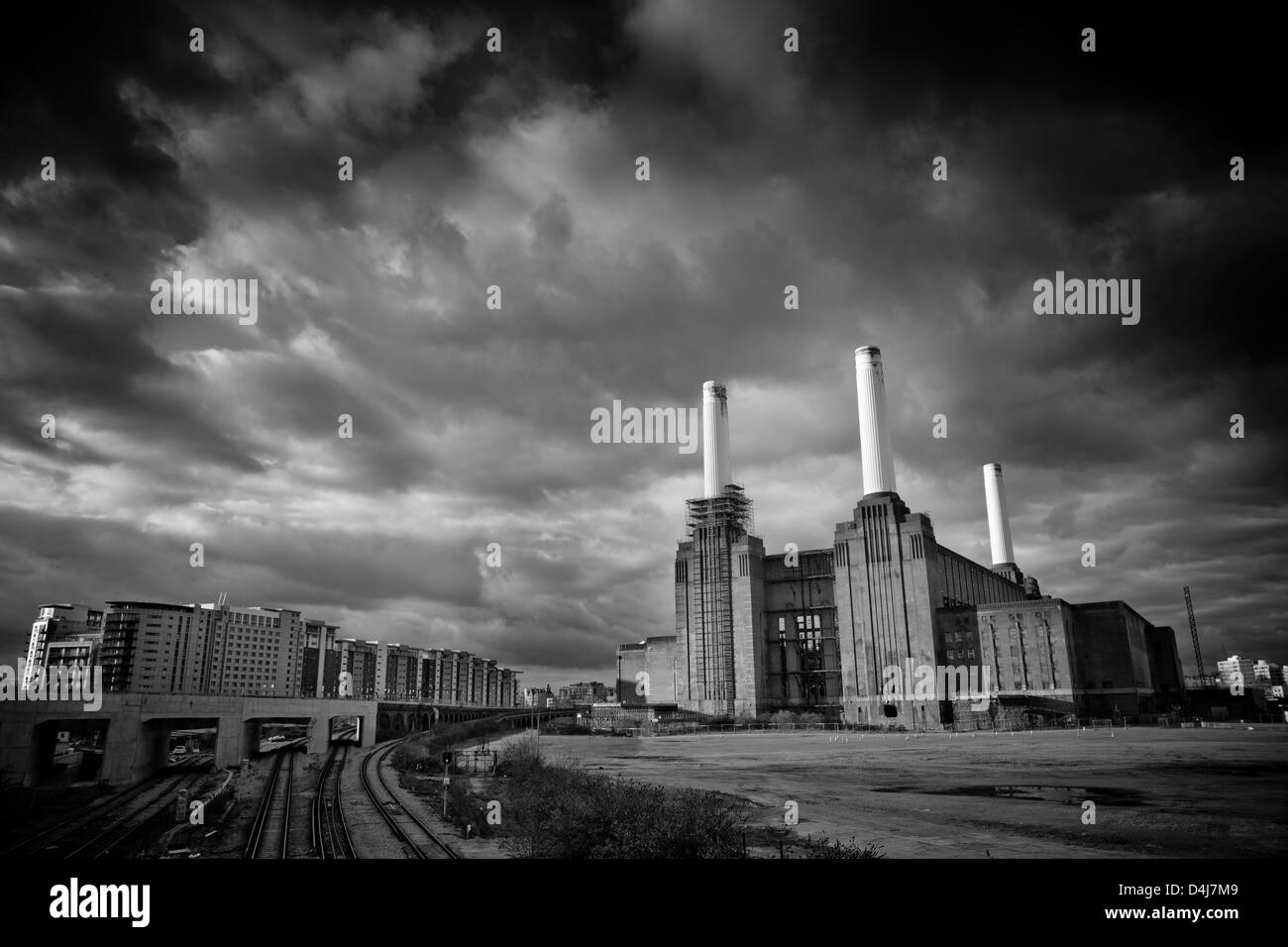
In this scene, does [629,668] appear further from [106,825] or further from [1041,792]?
[1041,792]

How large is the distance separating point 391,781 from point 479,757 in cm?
2361

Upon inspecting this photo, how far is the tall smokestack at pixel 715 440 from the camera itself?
460ft

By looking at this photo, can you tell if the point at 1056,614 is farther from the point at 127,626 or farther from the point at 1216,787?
the point at 127,626

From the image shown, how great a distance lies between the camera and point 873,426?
119375mm

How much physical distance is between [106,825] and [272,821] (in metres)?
10.2

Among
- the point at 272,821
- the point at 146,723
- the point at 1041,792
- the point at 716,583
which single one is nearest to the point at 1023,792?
the point at 1041,792

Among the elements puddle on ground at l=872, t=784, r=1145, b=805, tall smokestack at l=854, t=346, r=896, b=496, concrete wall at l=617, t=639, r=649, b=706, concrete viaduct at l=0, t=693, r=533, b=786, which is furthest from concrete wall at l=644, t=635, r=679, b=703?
puddle on ground at l=872, t=784, r=1145, b=805

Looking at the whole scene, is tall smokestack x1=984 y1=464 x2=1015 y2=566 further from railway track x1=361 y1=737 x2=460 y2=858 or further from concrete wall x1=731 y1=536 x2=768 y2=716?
railway track x1=361 y1=737 x2=460 y2=858

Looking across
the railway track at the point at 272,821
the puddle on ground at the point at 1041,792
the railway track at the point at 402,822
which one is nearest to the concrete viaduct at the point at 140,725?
the railway track at the point at 272,821

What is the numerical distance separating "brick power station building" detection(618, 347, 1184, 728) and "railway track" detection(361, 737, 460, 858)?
78.7 meters

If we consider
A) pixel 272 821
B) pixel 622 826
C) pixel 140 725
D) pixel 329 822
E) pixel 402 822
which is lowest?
pixel 272 821

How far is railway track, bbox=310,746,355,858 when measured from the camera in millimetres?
28392
